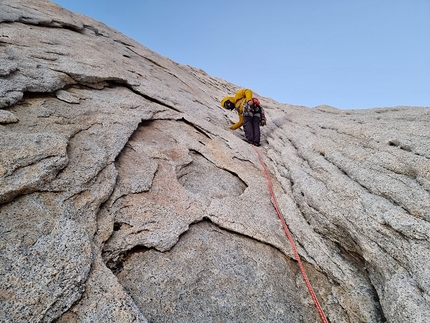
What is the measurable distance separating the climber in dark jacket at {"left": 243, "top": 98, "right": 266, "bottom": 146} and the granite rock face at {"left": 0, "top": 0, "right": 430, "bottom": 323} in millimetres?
3342

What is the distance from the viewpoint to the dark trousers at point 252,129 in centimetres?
1159

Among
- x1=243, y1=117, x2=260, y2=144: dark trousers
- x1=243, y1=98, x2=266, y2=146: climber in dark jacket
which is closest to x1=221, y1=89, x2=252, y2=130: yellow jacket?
x1=243, y1=98, x2=266, y2=146: climber in dark jacket

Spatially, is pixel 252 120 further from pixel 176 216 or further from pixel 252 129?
pixel 176 216

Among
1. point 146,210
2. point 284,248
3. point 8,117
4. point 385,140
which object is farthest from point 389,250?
point 8,117

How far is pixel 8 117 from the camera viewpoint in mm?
4934

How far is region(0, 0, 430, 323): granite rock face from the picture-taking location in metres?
3.34

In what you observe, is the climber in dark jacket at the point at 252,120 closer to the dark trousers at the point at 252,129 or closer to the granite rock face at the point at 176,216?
the dark trousers at the point at 252,129

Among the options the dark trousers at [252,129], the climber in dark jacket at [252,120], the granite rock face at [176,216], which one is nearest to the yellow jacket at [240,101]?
the climber in dark jacket at [252,120]

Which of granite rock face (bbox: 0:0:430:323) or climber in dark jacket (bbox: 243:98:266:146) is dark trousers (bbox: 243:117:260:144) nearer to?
climber in dark jacket (bbox: 243:98:266:146)

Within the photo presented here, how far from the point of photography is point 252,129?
11648 mm

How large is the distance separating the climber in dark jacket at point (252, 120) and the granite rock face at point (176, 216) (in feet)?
11.0

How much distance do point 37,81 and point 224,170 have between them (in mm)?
5864

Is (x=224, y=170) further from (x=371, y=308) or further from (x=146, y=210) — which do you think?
(x=371, y=308)

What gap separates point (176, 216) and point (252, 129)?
7.50 metres
